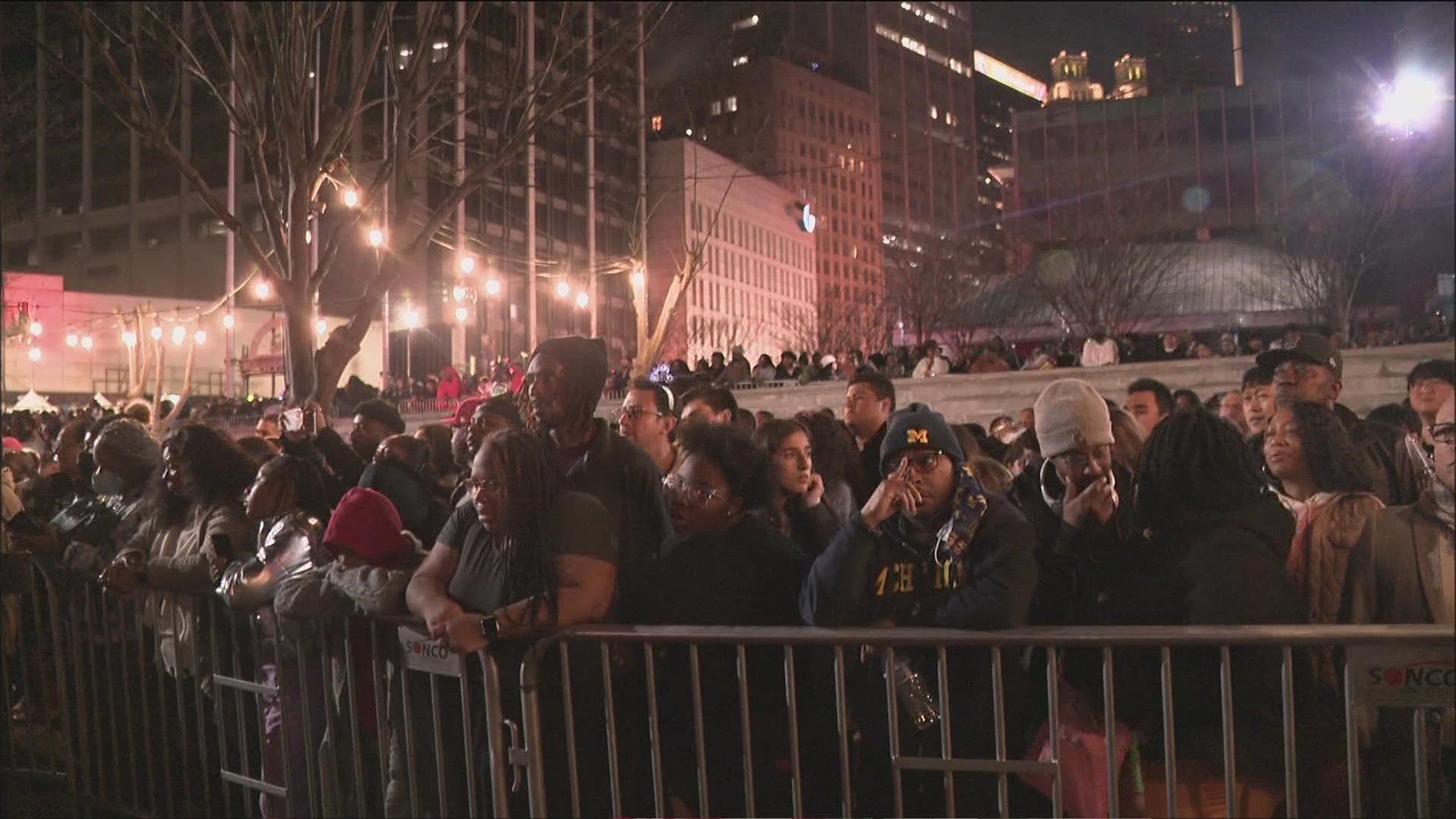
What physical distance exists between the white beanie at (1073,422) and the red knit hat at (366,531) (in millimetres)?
2291

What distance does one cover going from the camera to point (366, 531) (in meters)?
4.24

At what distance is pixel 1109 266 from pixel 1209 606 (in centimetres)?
3538

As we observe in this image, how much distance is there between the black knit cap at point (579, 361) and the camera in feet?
14.8

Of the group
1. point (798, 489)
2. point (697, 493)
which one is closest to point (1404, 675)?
point (697, 493)

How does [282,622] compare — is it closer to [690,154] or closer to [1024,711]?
[1024,711]

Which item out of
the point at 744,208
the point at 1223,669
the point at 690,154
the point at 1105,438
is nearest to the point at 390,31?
the point at 1105,438

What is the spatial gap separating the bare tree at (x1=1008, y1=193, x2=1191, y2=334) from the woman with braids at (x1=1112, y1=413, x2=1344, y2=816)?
33.4 m

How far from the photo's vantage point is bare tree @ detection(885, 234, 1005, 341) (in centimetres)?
4747

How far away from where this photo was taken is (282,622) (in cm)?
431

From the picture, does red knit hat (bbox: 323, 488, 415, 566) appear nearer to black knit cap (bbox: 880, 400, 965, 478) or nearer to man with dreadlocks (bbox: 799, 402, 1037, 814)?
man with dreadlocks (bbox: 799, 402, 1037, 814)

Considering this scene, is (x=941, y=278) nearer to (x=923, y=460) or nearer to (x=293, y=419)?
(x=293, y=419)

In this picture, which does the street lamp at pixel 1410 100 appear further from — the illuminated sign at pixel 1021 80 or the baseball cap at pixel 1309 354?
the illuminated sign at pixel 1021 80

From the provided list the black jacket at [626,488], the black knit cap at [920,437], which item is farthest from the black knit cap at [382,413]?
the black knit cap at [920,437]

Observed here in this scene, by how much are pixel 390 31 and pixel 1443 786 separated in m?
11.0
